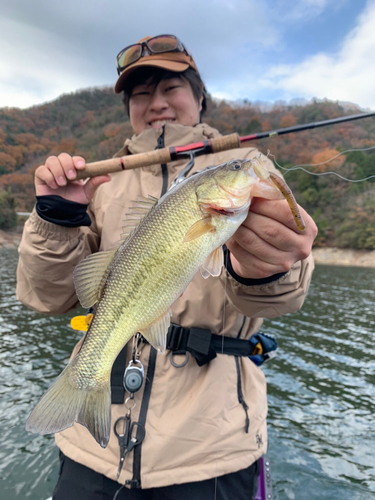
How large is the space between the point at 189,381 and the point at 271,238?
4.07 ft

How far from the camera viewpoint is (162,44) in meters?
3.22

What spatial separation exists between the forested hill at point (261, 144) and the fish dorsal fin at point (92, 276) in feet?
39.3

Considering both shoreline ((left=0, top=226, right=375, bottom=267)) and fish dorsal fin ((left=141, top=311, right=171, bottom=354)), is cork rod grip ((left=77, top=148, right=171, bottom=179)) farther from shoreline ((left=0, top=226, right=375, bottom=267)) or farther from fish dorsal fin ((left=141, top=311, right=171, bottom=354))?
shoreline ((left=0, top=226, right=375, bottom=267))

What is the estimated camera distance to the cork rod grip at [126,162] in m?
2.50

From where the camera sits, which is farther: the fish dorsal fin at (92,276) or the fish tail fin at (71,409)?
the fish dorsal fin at (92,276)

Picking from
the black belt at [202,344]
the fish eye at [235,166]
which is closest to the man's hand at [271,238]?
the fish eye at [235,166]

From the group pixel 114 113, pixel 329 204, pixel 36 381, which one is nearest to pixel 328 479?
pixel 36 381

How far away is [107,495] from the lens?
7.16 feet

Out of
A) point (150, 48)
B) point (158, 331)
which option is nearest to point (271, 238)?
Result: point (158, 331)

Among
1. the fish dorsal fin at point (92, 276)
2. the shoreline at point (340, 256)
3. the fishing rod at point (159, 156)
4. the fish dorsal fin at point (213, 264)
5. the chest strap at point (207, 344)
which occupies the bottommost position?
the shoreline at point (340, 256)

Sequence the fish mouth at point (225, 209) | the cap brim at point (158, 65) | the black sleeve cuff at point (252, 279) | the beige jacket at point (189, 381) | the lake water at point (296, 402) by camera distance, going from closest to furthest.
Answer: the fish mouth at point (225, 209) → the black sleeve cuff at point (252, 279) → the beige jacket at point (189, 381) → the cap brim at point (158, 65) → the lake water at point (296, 402)

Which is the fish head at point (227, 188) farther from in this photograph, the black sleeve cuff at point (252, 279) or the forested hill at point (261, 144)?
the forested hill at point (261, 144)

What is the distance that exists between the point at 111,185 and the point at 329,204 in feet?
171

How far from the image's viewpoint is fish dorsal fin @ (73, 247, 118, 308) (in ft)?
6.23
